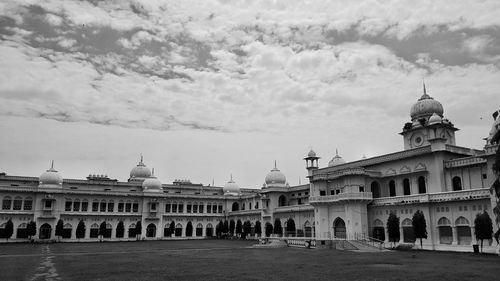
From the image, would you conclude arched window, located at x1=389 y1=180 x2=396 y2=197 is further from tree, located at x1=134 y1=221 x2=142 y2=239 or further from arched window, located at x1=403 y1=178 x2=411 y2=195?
tree, located at x1=134 y1=221 x2=142 y2=239

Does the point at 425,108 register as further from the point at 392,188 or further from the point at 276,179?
the point at 276,179

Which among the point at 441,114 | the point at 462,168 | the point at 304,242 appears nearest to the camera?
the point at 462,168

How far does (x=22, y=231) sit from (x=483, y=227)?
57761mm

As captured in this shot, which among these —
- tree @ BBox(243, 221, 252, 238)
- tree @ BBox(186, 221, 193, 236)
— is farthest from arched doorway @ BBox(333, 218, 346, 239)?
tree @ BBox(186, 221, 193, 236)

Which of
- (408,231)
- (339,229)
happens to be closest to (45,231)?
(339,229)

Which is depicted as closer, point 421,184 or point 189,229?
point 421,184

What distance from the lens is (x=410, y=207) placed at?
4138cm

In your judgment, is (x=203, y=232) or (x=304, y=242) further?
(x=203, y=232)

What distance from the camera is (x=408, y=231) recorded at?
41438 millimetres

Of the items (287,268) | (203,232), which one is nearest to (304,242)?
(287,268)

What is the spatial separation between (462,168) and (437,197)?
4.80m

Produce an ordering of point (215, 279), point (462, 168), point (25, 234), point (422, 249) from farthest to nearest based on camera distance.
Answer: point (25, 234)
point (462, 168)
point (422, 249)
point (215, 279)

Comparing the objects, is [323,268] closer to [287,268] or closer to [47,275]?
[287,268]

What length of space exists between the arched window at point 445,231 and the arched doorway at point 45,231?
52.6 metres
